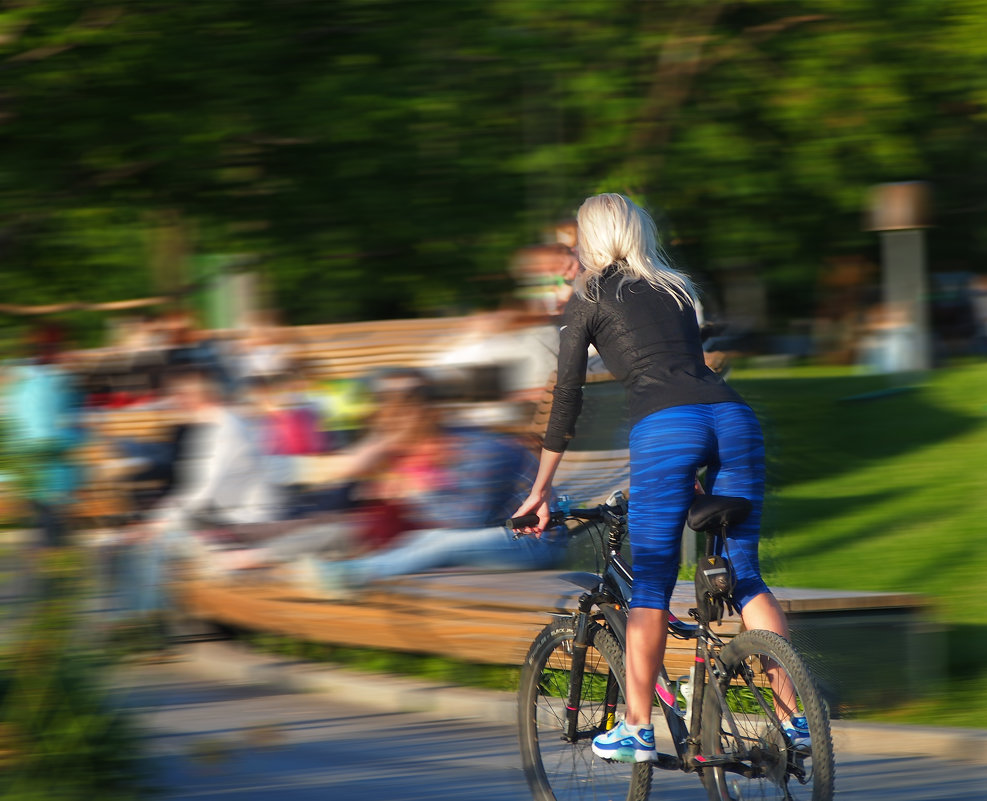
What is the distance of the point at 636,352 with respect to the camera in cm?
411

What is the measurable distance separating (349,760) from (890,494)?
22.9 feet

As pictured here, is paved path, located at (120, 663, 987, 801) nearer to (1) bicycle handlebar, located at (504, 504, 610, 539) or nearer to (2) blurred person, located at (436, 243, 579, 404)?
(1) bicycle handlebar, located at (504, 504, 610, 539)

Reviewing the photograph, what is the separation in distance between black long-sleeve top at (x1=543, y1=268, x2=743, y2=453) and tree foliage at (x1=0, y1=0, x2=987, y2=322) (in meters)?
3.04

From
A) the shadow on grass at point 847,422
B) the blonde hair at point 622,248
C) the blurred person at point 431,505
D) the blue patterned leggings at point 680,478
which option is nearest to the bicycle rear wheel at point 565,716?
the blue patterned leggings at point 680,478

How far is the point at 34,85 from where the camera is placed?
20.1 ft

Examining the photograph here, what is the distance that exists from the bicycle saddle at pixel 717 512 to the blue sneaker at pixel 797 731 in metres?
0.55

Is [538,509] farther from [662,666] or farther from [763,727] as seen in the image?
[763,727]

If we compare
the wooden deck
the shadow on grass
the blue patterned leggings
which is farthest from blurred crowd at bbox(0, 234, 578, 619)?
the shadow on grass

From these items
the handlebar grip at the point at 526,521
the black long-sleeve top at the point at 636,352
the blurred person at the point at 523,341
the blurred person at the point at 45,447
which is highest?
the blurred person at the point at 523,341

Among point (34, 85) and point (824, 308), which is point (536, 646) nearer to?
point (34, 85)

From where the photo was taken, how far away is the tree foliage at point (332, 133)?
6375 mm

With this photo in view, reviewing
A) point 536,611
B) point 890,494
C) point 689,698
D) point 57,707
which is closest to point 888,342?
point 890,494

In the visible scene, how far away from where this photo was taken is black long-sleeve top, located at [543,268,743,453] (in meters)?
4.08

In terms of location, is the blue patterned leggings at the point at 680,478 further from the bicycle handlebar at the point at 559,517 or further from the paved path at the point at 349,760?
the paved path at the point at 349,760
